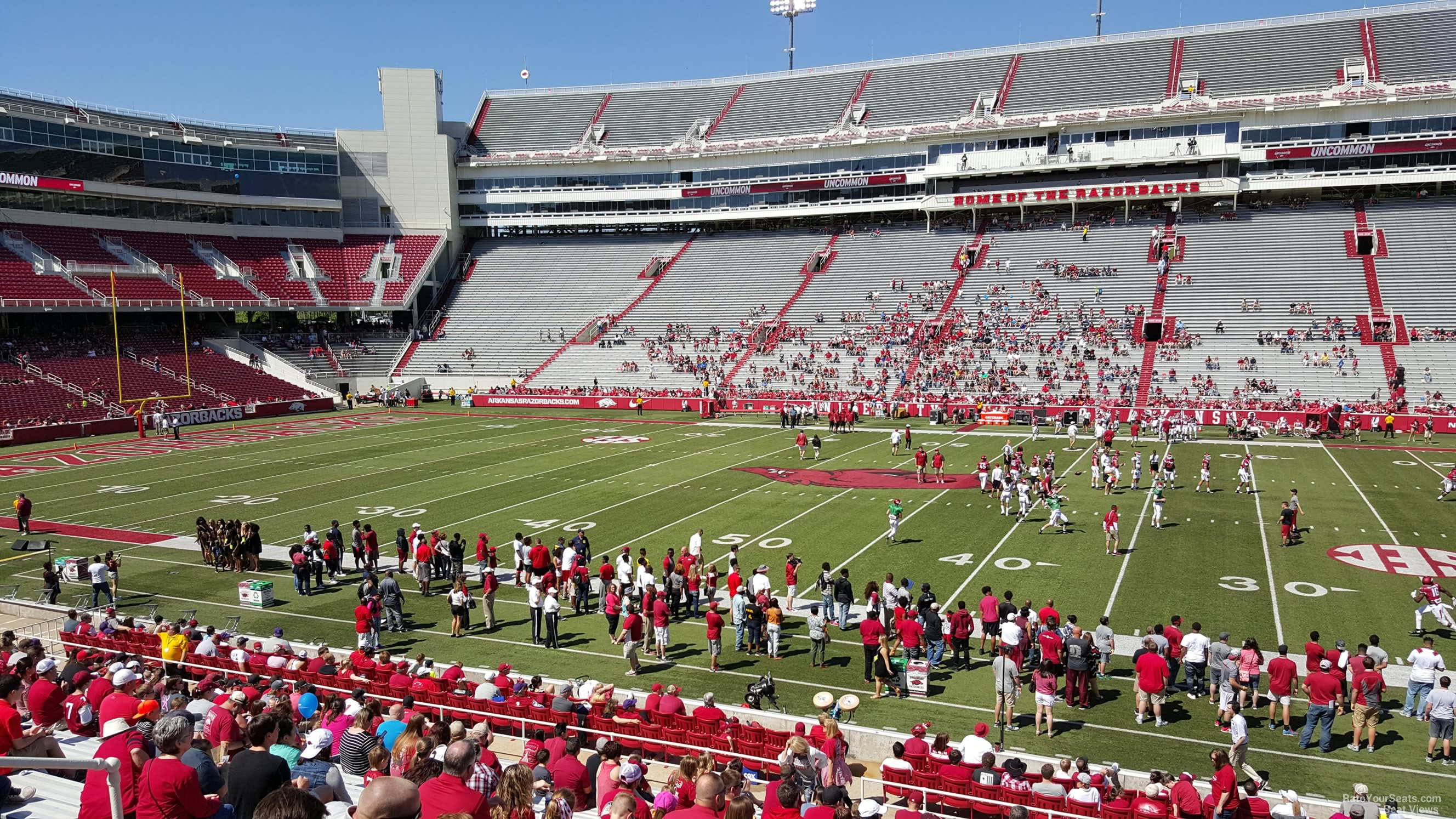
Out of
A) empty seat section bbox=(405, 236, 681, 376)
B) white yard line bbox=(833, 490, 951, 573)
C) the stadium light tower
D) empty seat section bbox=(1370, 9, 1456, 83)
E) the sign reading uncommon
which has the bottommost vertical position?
white yard line bbox=(833, 490, 951, 573)

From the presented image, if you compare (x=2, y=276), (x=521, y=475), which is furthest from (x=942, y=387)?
(x=2, y=276)

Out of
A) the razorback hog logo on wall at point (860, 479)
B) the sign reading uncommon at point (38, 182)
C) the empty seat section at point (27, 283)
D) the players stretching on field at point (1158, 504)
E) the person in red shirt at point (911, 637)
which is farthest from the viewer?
the sign reading uncommon at point (38, 182)

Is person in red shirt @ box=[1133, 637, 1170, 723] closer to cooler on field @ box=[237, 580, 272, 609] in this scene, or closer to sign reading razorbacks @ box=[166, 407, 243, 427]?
cooler on field @ box=[237, 580, 272, 609]

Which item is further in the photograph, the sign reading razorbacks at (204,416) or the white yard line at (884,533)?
the sign reading razorbacks at (204,416)

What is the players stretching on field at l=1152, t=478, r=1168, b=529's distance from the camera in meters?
22.1

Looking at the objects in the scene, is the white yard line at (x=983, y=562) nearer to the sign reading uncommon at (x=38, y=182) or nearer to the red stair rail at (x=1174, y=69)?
the red stair rail at (x=1174, y=69)

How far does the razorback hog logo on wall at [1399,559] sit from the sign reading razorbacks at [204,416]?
47.1 m

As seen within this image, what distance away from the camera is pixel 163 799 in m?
5.44

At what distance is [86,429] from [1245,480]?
47.7 metres

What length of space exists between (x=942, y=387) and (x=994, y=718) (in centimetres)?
3669

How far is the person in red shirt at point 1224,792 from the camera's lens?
8.39 m

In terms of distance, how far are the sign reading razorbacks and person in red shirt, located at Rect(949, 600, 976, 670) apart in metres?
42.8

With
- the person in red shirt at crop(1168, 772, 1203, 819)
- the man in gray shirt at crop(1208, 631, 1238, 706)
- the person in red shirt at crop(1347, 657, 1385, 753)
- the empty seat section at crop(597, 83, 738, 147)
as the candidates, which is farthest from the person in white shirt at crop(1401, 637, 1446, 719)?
the empty seat section at crop(597, 83, 738, 147)

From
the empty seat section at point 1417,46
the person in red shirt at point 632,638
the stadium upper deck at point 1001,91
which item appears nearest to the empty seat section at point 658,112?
the stadium upper deck at point 1001,91
